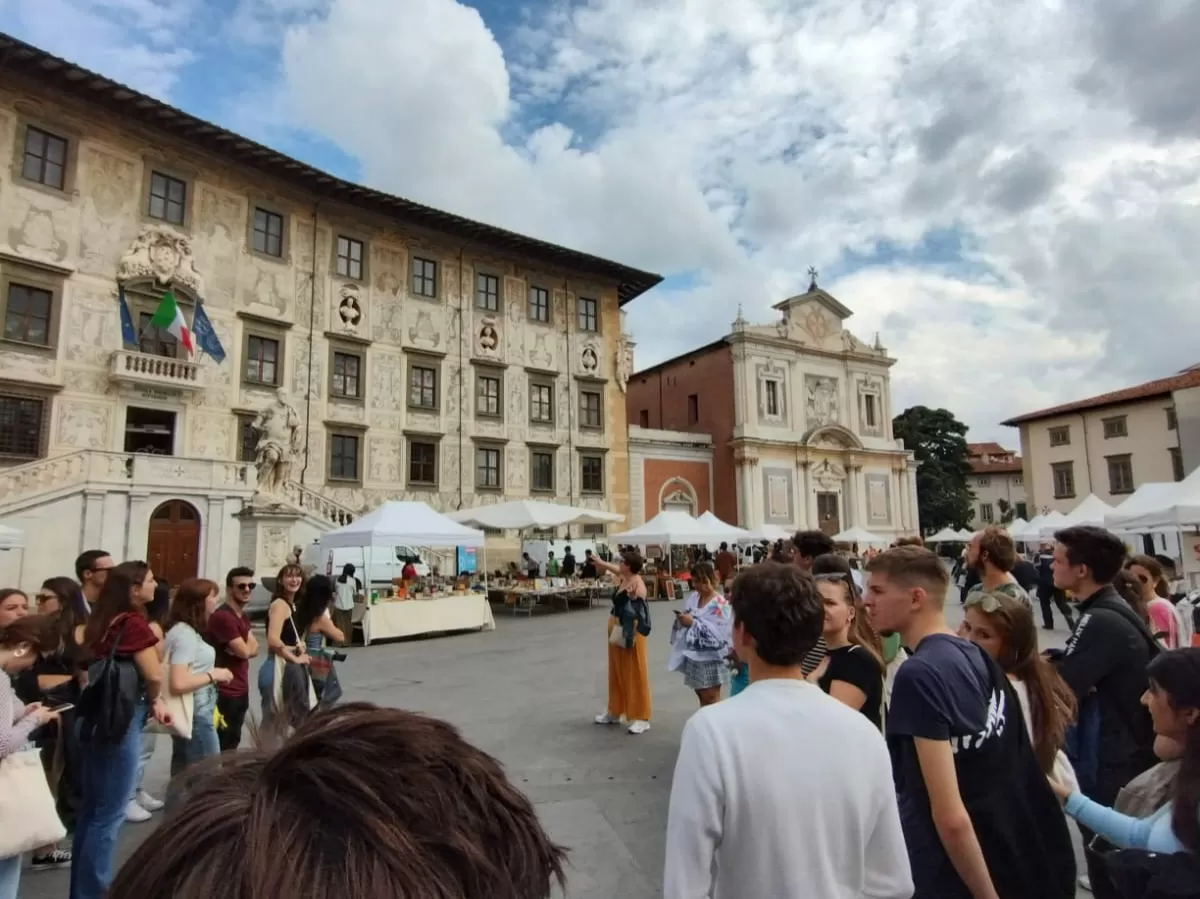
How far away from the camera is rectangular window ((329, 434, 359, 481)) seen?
23.7 meters

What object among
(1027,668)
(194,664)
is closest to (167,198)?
(194,664)

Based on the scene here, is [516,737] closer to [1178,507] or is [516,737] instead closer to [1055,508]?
[1178,507]

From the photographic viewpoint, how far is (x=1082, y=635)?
3.14 metres

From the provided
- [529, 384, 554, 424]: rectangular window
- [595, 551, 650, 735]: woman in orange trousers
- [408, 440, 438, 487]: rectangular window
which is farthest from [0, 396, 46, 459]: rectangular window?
[595, 551, 650, 735]: woman in orange trousers

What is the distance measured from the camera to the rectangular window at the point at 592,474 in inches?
1156

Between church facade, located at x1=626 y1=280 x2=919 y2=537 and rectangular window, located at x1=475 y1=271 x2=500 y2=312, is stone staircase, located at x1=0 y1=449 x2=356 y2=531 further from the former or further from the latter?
church facade, located at x1=626 y1=280 x2=919 y2=537

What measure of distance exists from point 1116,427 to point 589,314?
109 feet

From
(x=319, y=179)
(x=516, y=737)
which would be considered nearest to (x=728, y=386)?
(x=319, y=179)

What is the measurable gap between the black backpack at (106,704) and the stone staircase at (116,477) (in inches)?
632

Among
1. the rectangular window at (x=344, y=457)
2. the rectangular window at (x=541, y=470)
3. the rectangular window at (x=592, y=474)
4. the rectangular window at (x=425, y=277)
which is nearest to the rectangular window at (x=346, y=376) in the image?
the rectangular window at (x=344, y=457)

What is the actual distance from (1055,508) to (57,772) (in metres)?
50.5

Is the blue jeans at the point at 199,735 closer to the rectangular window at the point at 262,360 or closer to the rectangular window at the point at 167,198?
the rectangular window at the point at 262,360

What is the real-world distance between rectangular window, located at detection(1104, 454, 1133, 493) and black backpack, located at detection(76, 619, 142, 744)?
4961 centimetres

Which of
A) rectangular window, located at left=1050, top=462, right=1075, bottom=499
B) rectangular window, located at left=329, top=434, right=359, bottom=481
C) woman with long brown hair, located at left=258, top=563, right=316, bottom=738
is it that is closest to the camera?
woman with long brown hair, located at left=258, top=563, right=316, bottom=738
